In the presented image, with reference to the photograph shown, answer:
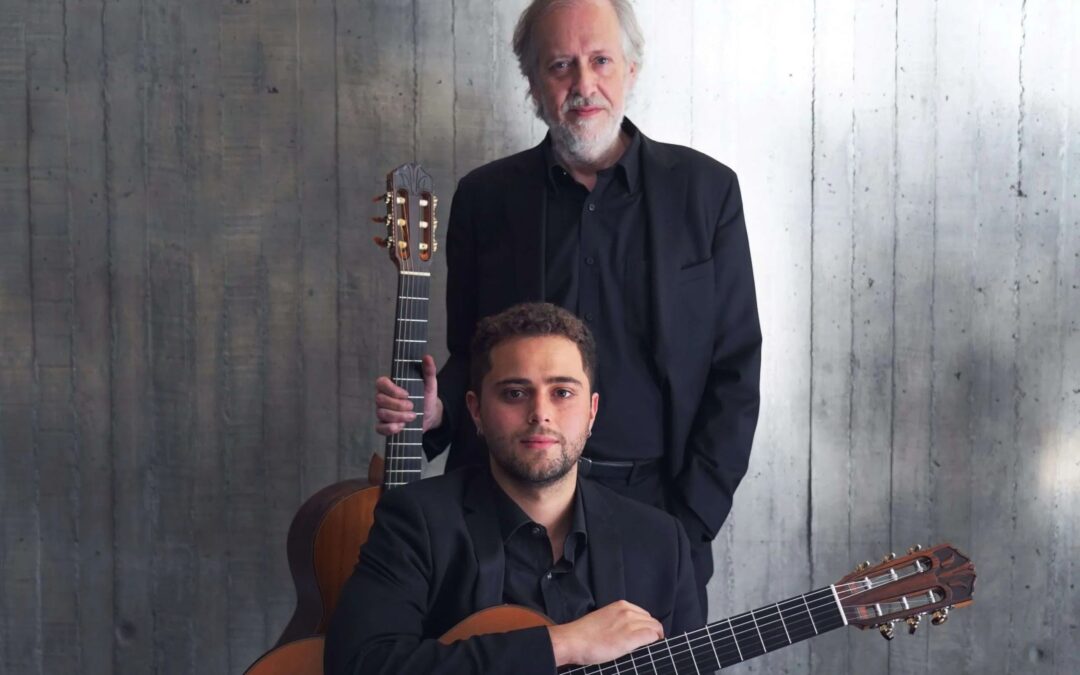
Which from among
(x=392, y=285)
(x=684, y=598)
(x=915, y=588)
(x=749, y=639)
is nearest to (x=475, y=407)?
(x=684, y=598)

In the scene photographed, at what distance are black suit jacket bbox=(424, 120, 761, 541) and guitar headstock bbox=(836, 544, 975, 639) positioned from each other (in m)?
0.51

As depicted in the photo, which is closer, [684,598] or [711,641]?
[711,641]

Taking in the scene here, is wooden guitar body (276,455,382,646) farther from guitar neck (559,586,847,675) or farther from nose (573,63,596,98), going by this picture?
nose (573,63,596,98)

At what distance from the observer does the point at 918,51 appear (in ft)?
9.88

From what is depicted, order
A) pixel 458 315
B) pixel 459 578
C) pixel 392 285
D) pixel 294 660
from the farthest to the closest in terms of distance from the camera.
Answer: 1. pixel 392 285
2. pixel 458 315
3. pixel 294 660
4. pixel 459 578

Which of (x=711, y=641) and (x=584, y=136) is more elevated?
(x=584, y=136)

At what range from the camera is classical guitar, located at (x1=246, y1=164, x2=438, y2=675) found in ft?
7.52

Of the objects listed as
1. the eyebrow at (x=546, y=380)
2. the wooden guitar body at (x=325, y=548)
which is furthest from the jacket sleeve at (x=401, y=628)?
the wooden guitar body at (x=325, y=548)

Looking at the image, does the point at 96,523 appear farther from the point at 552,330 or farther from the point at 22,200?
the point at 552,330

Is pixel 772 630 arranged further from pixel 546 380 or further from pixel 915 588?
pixel 546 380

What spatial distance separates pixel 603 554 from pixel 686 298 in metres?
0.62

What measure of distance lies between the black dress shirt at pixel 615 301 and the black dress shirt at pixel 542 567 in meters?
0.40

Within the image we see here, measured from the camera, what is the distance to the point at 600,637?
173cm

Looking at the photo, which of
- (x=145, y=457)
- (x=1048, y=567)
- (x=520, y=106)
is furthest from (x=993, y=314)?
(x=145, y=457)
